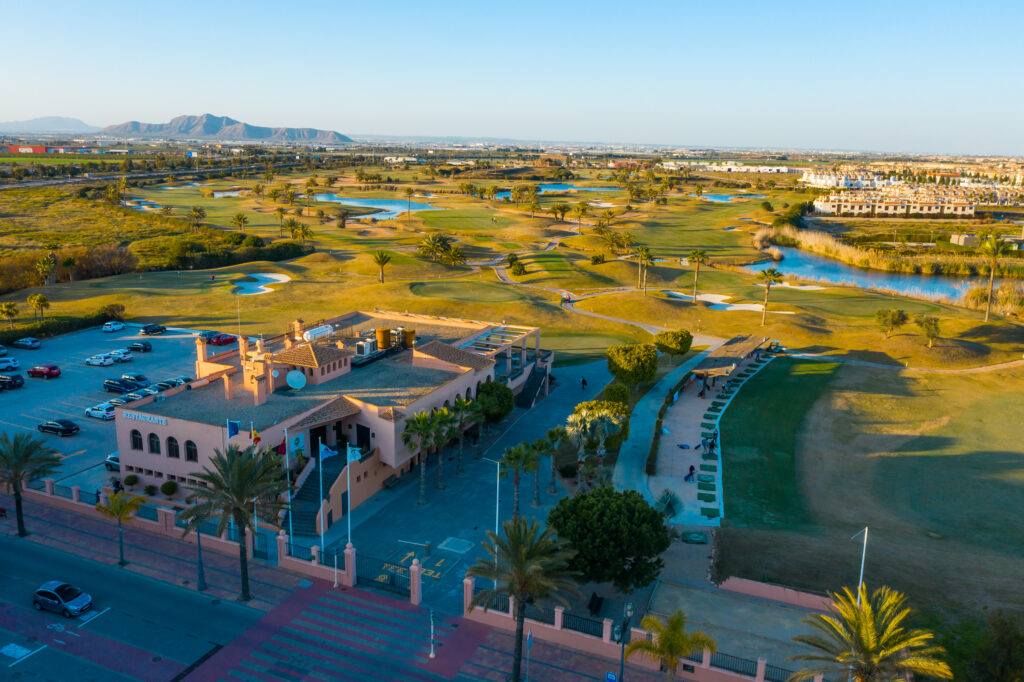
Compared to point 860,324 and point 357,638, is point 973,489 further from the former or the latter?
point 860,324

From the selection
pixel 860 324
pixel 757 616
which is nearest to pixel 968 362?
pixel 860 324

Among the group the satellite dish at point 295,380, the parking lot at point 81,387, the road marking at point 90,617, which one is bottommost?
the road marking at point 90,617

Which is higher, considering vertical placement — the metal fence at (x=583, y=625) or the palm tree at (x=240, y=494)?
the palm tree at (x=240, y=494)

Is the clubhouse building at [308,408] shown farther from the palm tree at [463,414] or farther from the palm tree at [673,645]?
the palm tree at [673,645]

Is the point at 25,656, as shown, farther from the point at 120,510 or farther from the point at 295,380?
the point at 295,380

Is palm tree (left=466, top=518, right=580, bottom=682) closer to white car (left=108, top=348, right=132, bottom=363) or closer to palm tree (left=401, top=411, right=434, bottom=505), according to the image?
palm tree (left=401, top=411, right=434, bottom=505)

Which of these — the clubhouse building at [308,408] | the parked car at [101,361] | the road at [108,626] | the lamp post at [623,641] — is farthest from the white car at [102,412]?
the lamp post at [623,641]
